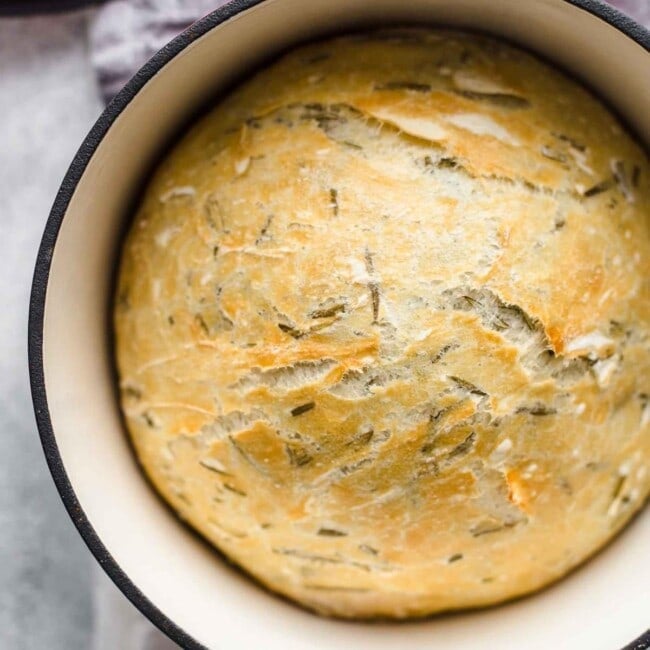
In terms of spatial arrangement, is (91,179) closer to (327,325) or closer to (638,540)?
(327,325)

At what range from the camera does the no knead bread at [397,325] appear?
77 cm

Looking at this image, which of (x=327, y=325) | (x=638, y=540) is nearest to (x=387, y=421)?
(x=327, y=325)

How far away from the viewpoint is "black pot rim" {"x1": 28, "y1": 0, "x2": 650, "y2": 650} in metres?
0.72

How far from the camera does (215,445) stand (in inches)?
33.3

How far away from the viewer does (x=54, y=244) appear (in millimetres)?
742

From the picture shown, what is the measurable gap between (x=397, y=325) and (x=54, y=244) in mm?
319

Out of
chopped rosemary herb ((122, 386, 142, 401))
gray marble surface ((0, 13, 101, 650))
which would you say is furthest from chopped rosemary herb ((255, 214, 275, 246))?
gray marble surface ((0, 13, 101, 650))

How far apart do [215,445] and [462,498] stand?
253mm

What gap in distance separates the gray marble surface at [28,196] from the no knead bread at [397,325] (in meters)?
0.28

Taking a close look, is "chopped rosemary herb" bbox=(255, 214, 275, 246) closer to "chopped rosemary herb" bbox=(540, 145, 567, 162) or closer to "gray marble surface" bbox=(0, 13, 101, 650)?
"chopped rosemary herb" bbox=(540, 145, 567, 162)

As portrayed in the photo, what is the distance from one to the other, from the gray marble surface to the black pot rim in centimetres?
41

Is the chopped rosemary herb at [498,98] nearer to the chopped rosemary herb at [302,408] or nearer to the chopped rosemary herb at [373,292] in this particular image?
the chopped rosemary herb at [373,292]

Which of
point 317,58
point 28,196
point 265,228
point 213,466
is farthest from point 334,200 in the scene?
point 28,196

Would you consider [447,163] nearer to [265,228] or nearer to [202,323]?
[265,228]
